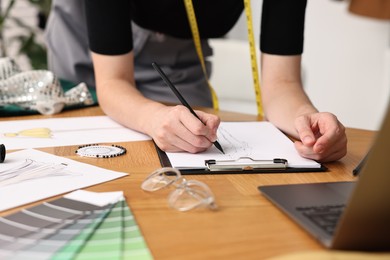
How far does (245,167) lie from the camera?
0.93 m

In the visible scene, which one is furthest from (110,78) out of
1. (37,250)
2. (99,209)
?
(37,250)

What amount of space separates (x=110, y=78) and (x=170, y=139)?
407 millimetres

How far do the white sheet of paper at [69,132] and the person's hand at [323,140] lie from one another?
1.04ft

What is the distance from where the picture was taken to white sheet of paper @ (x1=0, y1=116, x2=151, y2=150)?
1.10m

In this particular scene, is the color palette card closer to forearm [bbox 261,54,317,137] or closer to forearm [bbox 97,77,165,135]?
forearm [bbox 97,77,165,135]

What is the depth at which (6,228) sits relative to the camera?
0.68 metres

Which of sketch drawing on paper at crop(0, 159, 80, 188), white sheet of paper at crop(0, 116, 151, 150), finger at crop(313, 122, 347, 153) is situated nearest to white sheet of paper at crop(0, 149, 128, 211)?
sketch drawing on paper at crop(0, 159, 80, 188)

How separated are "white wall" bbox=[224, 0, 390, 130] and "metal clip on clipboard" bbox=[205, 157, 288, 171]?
241 cm

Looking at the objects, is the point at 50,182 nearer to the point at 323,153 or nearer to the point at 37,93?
the point at 323,153

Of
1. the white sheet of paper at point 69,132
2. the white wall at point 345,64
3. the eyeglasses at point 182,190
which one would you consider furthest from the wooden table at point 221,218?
the white wall at point 345,64

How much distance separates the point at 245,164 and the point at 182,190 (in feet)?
0.56

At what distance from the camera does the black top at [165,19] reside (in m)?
1.32

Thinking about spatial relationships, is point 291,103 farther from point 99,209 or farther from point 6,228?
point 6,228

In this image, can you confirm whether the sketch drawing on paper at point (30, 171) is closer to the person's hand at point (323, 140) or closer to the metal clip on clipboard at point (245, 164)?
the metal clip on clipboard at point (245, 164)
